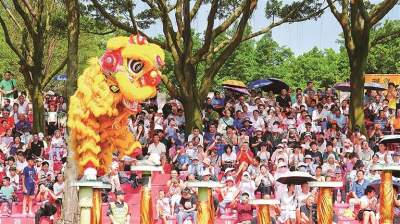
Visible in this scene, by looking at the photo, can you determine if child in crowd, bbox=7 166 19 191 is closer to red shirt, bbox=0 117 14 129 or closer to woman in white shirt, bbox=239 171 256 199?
red shirt, bbox=0 117 14 129

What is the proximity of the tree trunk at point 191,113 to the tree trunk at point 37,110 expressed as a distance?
10.8ft

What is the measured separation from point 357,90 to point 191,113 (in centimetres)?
362

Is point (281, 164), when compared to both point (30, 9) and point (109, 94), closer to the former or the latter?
point (109, 94)

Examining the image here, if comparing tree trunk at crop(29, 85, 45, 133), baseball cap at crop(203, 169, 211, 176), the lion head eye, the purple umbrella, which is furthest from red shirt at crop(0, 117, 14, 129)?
the lion head eye

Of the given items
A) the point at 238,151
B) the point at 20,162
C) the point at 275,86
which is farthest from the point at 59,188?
the point at 275,86

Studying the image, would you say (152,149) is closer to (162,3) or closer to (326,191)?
(162,3)

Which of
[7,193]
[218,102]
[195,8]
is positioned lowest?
[7,193]

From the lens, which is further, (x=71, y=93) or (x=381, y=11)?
(x=381, y=11)

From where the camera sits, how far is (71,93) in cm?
1350

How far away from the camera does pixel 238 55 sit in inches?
1615

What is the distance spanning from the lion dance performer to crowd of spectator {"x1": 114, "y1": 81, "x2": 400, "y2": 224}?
3924mm

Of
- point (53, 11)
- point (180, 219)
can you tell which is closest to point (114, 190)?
point (180, 219)

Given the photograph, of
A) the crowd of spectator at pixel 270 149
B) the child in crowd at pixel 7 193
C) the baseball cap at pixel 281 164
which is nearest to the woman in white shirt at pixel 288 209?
the crowd of spectator at pixel 270 149

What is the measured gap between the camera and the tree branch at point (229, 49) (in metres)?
16.9
